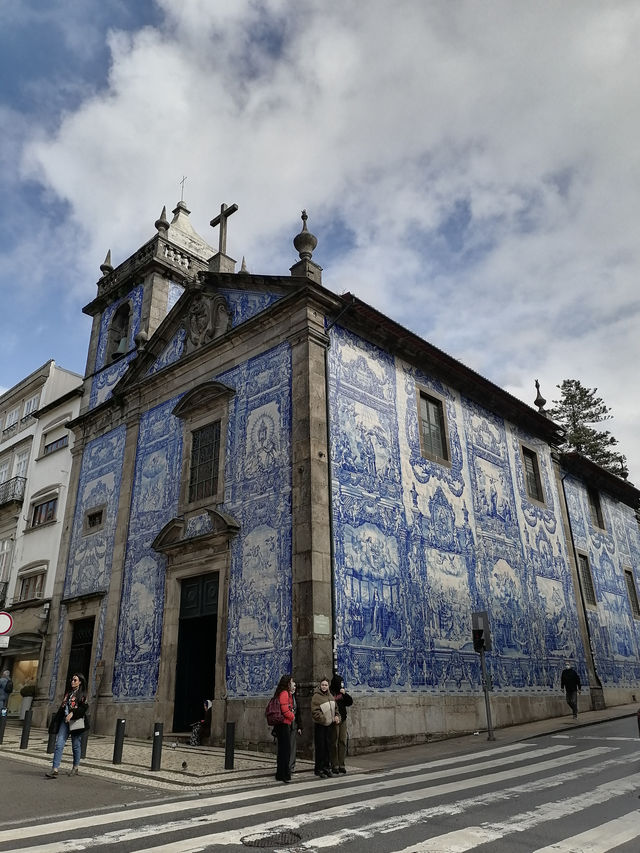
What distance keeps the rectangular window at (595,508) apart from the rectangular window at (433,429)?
945cm

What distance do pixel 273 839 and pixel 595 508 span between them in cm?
2032

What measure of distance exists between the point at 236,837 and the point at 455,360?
41.3 feet

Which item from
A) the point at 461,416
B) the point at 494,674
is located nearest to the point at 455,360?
the point at 461,416

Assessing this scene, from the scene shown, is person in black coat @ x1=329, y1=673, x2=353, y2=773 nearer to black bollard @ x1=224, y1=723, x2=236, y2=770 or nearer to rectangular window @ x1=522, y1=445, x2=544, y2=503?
black bollard @ x1=224, y1=723, x2=236, y2=770

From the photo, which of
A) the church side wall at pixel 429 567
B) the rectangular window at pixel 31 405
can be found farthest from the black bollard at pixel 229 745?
the rectangular window at pixel 31 405

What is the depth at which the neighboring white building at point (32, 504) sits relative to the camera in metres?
18.3

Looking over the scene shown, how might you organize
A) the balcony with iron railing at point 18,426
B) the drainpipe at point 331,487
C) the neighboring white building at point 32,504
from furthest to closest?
the balcony with iron railing at point 18,426 → the neighboring white building at point 32,504 → the drainpipe at point 331,487

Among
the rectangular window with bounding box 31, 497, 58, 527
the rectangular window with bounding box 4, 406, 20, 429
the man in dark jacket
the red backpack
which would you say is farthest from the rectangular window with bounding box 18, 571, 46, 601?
the man in dark jacket

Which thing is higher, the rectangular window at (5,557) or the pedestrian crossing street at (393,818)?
the rectangular window at (5,557)

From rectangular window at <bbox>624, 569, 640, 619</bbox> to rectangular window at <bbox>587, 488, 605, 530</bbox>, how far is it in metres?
2.17

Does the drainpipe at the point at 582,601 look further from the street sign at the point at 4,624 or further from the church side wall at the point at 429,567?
the street sign at the point at 4,624

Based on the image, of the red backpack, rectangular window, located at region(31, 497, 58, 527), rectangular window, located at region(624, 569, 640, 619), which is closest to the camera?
the red backpack

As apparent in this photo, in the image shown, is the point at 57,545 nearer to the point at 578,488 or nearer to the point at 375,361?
the point at 375,361

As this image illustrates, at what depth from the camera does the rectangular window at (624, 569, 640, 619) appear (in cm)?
2283
